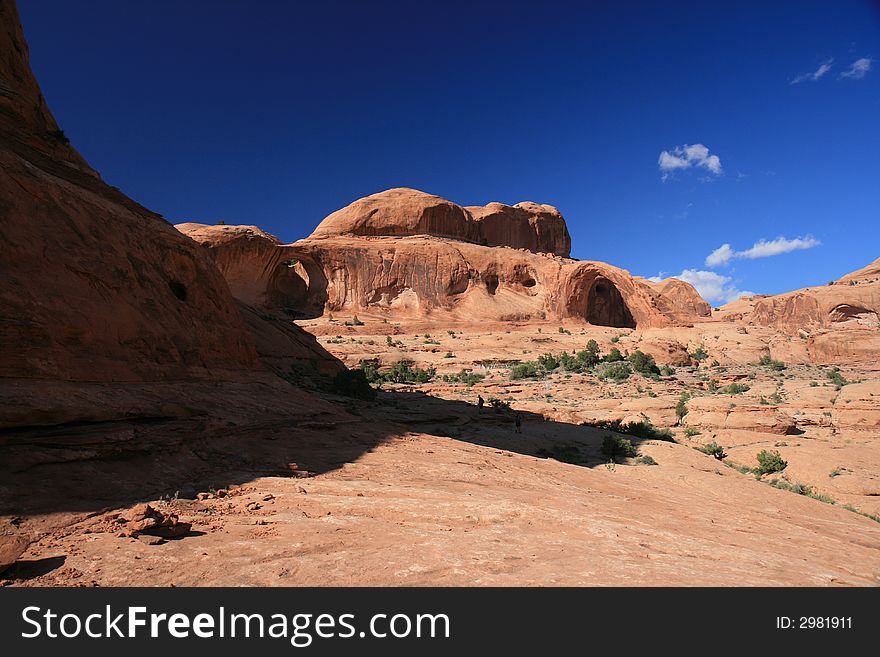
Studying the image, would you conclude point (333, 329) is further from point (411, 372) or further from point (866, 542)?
point (866, 542)

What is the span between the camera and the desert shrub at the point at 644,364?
2739cm

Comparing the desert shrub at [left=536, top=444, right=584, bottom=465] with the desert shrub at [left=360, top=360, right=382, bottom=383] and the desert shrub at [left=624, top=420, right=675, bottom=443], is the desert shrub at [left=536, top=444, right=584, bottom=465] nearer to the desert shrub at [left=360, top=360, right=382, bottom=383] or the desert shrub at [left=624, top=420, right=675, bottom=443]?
the desert shrub at [left=624, top=420, right=675, bottom=443]

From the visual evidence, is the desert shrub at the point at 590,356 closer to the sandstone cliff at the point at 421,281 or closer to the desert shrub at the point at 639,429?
the sandstone cliff at the point at 421,281

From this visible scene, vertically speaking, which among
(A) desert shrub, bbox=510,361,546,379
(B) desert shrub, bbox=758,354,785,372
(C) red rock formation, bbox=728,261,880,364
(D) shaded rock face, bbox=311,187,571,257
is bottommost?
(A) desert shrub, bbox=510,361,546,379

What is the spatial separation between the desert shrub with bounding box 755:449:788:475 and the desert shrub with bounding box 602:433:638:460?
10.2 feet

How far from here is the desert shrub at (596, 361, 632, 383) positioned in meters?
26.0

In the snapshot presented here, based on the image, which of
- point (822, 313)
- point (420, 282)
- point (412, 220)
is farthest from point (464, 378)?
point (822, 313)

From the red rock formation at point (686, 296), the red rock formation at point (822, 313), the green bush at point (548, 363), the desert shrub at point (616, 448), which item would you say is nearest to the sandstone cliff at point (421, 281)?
the red rock formation at point (822, 313)

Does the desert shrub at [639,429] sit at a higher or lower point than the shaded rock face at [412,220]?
lower

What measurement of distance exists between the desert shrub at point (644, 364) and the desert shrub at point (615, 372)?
18.7 inches

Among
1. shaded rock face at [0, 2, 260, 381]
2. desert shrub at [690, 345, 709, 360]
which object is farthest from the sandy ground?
desert shrub at [690, 345, 709, 360]

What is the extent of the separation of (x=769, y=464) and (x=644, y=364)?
55.2 ft

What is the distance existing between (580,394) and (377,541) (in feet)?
66.1
